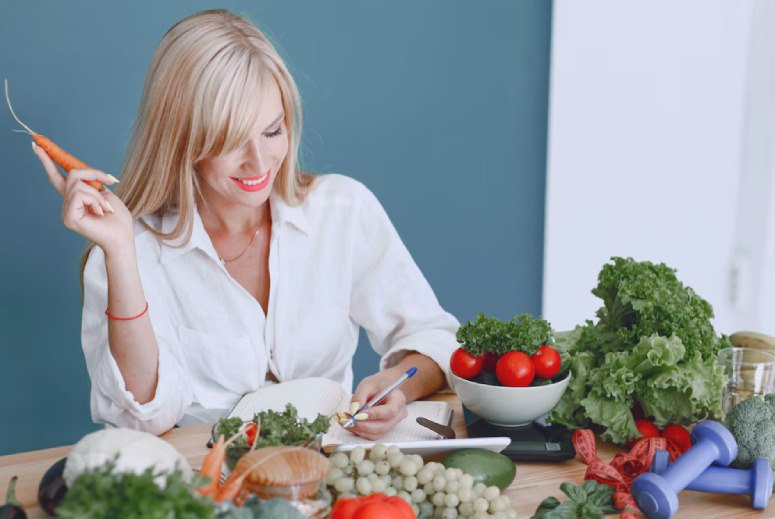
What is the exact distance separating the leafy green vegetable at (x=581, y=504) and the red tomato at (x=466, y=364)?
0.96 feet

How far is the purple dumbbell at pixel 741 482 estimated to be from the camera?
4.01 ft

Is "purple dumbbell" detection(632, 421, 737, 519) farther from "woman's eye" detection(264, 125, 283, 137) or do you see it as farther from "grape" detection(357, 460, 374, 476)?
"woman's eye" detection(264, 125, 283, 137)

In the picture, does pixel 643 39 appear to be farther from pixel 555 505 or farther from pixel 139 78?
pixel 555 505

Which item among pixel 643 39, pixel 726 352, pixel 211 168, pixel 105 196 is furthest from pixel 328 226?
pixel 643 39

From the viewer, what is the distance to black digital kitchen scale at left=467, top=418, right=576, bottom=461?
4.52 feet

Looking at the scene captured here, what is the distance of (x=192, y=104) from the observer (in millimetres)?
1789

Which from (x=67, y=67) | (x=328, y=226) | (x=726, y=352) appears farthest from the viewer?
(x=67, y=67)

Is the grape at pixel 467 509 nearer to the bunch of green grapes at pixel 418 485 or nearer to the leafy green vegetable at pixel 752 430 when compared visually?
the bunch of green grapes at pixel 418 485

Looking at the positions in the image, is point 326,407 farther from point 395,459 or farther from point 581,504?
point 581,504

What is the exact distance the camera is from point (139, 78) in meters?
2.41

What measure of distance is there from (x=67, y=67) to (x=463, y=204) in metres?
1.44

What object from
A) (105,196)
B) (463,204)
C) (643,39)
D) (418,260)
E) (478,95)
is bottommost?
(418,260)

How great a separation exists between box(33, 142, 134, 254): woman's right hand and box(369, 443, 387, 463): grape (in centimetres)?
70

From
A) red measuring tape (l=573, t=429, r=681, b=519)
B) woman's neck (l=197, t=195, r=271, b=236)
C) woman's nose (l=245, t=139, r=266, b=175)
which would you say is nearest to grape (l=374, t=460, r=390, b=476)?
red measuring tape (l=573, t=429, r=681, b=519)
